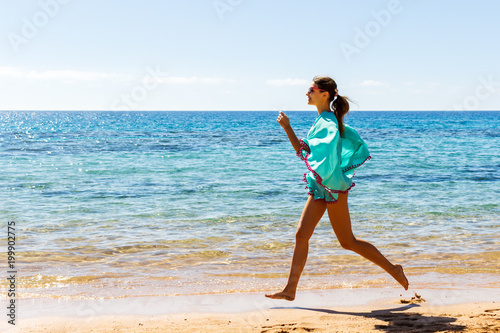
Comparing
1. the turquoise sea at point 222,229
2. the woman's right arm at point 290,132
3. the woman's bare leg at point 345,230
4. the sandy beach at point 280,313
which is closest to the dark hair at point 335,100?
the woman's right arm at point 290,132

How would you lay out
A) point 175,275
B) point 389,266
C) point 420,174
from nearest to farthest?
point 389,266, point 175,275, point 420,174

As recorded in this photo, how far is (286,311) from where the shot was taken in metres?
4.61

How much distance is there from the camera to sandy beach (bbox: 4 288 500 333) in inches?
165

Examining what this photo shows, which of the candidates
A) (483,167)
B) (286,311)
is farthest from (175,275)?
(483,167)

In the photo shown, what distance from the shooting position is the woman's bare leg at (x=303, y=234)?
13.8 ft

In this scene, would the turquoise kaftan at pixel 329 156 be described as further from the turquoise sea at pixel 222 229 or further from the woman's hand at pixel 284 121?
the turquoise sea at pixel 222 229

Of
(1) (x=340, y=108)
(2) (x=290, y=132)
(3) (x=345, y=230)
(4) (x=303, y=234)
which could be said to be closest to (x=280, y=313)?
(4) (x=303, y=234)

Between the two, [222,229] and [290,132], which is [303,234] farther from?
[222,229]

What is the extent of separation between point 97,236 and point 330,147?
5.04 meters

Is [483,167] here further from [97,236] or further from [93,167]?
[97,236]

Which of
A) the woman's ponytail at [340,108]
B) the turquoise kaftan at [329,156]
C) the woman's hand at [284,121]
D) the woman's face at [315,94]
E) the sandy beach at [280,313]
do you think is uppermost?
the woman's face at [315,94]

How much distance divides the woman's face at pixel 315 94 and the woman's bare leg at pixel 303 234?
79cm

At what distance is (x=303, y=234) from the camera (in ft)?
13.9

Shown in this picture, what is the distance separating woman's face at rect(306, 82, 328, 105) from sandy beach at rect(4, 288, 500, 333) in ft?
6.02
